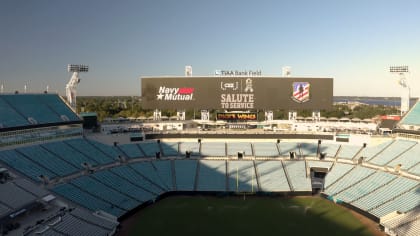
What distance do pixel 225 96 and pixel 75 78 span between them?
1004 inches

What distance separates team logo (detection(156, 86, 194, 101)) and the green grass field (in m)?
17.9

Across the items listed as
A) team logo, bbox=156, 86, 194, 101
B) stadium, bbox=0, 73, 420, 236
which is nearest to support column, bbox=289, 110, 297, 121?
stadium, bbox=0, 73, 420, 236

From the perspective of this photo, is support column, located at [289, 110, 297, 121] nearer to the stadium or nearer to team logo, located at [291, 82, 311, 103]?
the stadium

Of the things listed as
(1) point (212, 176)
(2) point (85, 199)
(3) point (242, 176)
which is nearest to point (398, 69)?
(3) point (242, 176)

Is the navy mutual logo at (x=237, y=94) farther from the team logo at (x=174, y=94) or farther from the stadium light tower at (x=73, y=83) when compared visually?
the stadium light tower at (x=73, y=83)

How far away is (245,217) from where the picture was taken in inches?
1480

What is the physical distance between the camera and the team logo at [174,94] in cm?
5412

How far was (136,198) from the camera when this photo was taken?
40750mm

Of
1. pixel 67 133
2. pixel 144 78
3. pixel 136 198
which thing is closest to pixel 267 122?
pixel 144 78

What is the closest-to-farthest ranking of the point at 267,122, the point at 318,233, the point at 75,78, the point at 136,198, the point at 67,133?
the point at 318,233, the point at 136,198, the point at 67,133, the point at 75,78, the point at 267,122

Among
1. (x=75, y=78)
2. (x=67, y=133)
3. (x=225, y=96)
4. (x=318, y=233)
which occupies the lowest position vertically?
(x=318, y=233)

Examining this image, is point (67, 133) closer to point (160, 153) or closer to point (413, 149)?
point (160, 153)

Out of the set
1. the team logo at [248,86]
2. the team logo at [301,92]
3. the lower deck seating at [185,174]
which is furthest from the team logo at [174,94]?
the team logo at [301,92]

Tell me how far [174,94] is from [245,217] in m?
25.2
